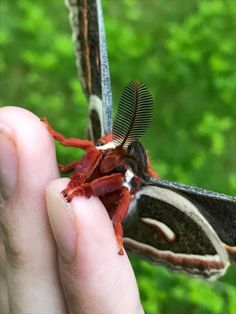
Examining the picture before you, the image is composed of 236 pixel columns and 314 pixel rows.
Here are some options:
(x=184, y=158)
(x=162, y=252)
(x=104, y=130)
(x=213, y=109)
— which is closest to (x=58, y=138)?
(x=104, y=130)

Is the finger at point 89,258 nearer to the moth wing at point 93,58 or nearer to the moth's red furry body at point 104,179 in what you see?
the moth's red furry body at point 104,179

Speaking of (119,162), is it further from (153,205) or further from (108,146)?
(153,205)

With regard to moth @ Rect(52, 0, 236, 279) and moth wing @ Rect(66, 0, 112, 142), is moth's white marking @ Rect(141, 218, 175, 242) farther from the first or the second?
moth wing @ Rect(66, 0, 112, 142)

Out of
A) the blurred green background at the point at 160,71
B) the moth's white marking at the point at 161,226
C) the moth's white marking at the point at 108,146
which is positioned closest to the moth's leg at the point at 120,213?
the moth's white marking at the point at 108,146

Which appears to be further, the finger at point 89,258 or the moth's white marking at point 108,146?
the moth's white marking at point 108,146

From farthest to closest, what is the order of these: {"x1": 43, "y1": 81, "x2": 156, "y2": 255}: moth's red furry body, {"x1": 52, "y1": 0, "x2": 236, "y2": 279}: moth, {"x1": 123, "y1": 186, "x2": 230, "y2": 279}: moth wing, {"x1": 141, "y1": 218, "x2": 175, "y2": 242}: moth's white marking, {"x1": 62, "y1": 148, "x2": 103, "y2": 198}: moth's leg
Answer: {"x1": 141, "y1": 218, "x2": 175, "y2": 242}: moth's white marking < {"x1": 123, "y1": 186, "x2": 230, "y2": 279}: moth wing < {"x1": 52, "y1": 0, "x2": 236, "y2": 279}: moth < {"x1": 62, "y1": 148, "x2": 103, "y2": 198}: moth's leg < {"x1": 43, "y1": 81, "x2": 156, "y2": 255}: moth's red furry body

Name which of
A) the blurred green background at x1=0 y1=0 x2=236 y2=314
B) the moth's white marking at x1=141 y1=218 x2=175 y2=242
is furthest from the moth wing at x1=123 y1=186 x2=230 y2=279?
the blurred green background at x1=0 y1=0 x2=236 y2=314
